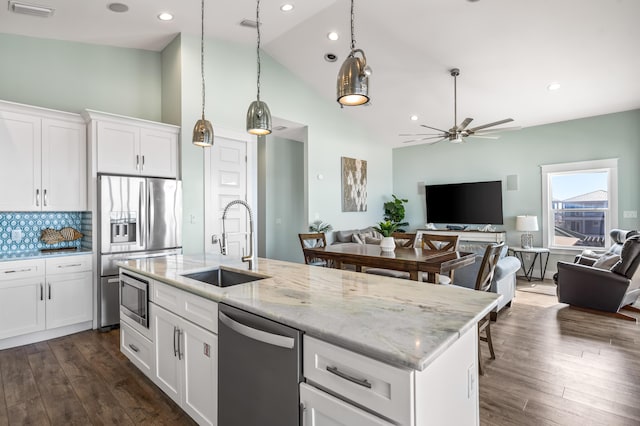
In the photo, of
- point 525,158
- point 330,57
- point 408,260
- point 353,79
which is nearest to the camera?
point 353,79

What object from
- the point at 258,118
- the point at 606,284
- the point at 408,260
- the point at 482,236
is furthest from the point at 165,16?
the point at 482,236

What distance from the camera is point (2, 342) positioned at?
3.30 m

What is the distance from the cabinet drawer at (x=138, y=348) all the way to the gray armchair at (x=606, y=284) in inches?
194

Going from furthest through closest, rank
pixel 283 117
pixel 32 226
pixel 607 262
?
pixel 283 117 → pixel 607 262 → pixel 32 226

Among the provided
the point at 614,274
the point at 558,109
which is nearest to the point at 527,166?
the point at 558,109

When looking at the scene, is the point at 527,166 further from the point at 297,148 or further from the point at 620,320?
the point at 297,148

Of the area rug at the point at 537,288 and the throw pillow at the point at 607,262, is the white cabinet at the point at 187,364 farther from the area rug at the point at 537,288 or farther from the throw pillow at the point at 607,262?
the area rug at the point at 537,288

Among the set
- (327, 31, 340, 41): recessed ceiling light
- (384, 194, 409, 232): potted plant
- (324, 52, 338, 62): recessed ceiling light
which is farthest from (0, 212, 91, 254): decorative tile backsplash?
(384, 194, 409, 232): potted plant

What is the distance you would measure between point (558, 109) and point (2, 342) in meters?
8.17

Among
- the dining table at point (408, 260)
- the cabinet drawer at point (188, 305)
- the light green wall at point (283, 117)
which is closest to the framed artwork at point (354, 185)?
the light green wall at point (283, 117)

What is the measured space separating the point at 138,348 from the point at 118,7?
3.42 metres

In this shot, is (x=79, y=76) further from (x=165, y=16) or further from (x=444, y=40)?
(x=444, y=40)

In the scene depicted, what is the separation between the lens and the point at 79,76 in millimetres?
4258

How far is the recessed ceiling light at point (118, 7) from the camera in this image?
3541mm
